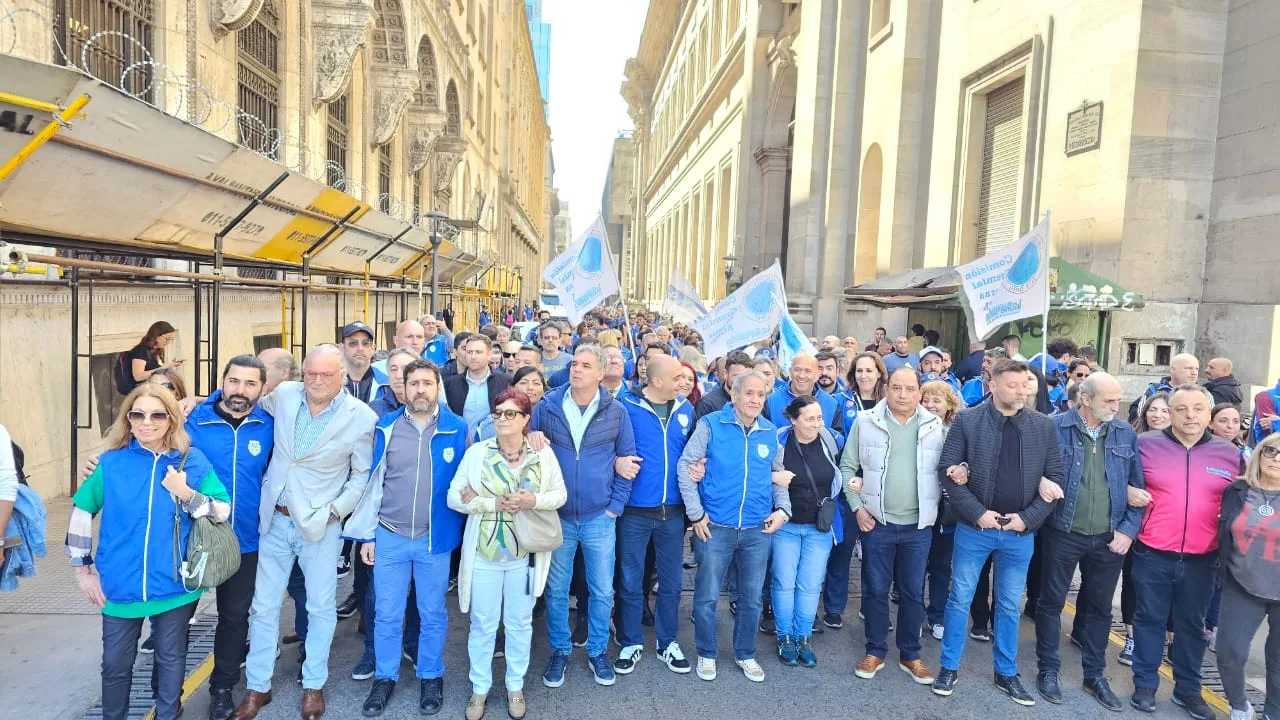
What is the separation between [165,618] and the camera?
3764mm

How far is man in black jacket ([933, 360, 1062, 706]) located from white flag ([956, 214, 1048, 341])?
2245mm

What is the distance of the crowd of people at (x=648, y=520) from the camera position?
407 centimetres

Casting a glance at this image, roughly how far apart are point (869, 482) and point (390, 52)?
64.0 feet

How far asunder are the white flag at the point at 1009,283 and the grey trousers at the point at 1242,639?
275 centimetres

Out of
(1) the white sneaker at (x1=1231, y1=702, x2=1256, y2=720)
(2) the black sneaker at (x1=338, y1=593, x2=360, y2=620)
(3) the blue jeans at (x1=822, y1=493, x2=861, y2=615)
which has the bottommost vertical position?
A: (2) the black sneaker at (x1=338, y1=593, x2=360, y2=620)

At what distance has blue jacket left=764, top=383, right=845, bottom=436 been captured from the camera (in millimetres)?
5578

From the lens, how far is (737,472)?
4.77 m

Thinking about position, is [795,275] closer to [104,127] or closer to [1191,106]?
[1191,106]

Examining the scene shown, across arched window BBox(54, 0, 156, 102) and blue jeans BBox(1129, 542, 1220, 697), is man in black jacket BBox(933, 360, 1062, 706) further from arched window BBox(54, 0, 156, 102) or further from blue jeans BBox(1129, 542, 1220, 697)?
arched window BBox(54, 0, 156, 102)

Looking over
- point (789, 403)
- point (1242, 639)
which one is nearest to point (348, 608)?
point (789, 403)

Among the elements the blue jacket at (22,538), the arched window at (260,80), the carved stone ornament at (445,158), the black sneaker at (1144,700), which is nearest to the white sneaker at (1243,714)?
the black sneaker at (1144,700)

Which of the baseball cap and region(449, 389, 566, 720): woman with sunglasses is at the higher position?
the baseball cap

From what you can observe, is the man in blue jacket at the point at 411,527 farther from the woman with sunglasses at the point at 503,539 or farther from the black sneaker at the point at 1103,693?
the black sneaker at the point at 1103,693

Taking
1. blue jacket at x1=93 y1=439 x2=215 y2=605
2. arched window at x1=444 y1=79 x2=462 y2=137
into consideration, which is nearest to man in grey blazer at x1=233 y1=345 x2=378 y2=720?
blue jacket at x1=93 y1=439 x2=215 y2=605
